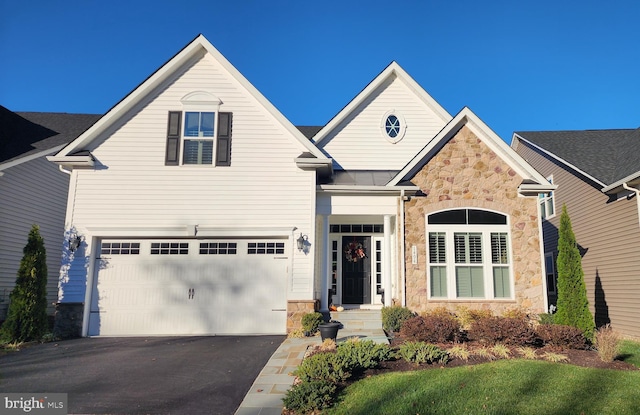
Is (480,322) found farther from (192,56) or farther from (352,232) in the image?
(192,56)

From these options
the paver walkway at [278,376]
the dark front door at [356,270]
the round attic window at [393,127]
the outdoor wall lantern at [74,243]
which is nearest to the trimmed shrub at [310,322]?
the paver walkway at [278,376]

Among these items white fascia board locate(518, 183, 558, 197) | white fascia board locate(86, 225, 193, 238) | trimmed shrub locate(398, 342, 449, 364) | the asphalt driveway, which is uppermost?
white fascia board locate(518, 183, 558, 197)

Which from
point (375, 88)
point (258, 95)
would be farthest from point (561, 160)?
point (258, 95)

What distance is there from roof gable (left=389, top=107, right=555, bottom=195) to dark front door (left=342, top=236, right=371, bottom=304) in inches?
95.5

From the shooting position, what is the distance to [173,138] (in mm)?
11531

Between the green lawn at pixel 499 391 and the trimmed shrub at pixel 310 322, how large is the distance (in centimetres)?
Result: 384

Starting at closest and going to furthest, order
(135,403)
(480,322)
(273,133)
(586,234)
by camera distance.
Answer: (135,403), (480,322), (273,133), (586,234)

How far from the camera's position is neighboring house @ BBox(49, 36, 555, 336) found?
35.5 ft

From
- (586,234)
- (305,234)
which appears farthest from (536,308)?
(305,234)

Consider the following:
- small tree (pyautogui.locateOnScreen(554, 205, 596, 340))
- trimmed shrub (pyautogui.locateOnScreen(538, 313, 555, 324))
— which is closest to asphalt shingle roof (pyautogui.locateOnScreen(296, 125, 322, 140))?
small tree (pyautogui.locateOnScreen(554, 205, 596, 340))

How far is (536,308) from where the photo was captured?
10922 mm

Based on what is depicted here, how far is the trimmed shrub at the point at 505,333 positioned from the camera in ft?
26.1

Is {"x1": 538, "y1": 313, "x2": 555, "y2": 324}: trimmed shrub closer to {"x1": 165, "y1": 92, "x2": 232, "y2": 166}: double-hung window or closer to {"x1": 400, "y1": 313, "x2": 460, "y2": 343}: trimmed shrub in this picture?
{"x1": 400, "y1": 313, "x2": 460, "y2": 343}: trimmed shrub

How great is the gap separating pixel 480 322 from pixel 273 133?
700cm
